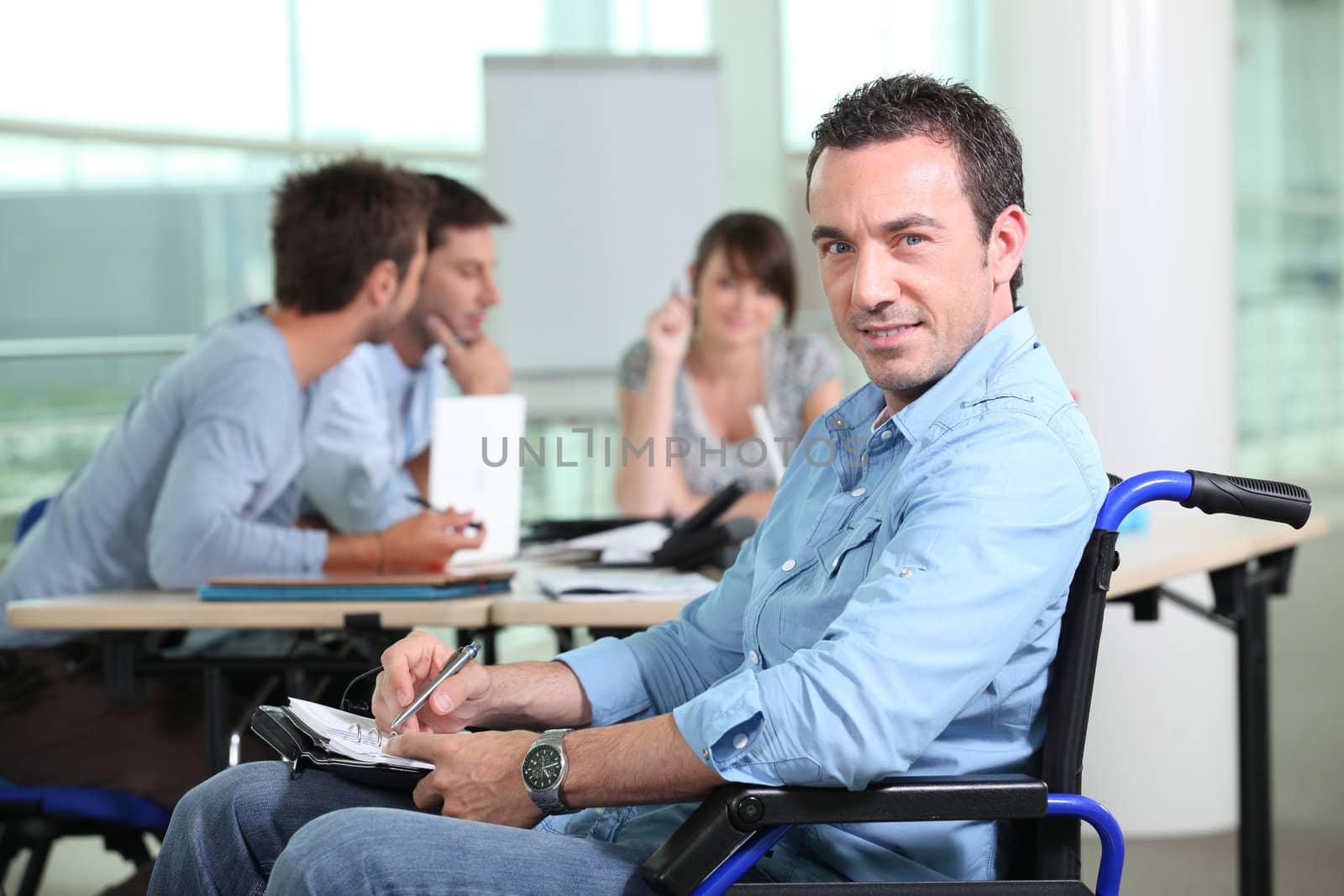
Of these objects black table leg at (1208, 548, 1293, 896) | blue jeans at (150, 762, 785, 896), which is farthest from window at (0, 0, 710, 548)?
blue jeans at (150, 762, 785, 896)

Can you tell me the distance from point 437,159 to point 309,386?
283 centimetres

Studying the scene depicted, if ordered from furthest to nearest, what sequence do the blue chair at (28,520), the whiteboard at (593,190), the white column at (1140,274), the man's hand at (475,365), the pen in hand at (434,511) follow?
the whiteboard at (593,190) → the man's hand at (475,365) → the white column at (1140,274) → the blue chair at (28,520) → the pen in hand at (434,511)

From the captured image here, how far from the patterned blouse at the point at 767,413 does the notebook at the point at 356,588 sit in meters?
1.33

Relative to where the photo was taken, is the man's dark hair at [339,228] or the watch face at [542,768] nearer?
the watch face at [542,768]

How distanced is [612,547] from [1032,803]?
55.2 inches

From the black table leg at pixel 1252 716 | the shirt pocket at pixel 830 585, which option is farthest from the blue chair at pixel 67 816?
the black table leg at pixel 1252 716

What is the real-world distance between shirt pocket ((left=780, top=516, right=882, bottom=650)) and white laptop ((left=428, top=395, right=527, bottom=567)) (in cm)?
106

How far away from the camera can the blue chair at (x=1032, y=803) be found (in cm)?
113

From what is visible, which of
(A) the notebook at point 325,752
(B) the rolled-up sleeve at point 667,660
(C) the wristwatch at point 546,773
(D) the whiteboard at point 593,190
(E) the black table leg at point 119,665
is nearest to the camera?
(C) the wristwatch at point 546,773

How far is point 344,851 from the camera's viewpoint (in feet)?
3.79

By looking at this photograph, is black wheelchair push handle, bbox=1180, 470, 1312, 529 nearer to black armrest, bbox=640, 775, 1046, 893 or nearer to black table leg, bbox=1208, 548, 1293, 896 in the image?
black armrest, bbox=640, 775, 1046, 893

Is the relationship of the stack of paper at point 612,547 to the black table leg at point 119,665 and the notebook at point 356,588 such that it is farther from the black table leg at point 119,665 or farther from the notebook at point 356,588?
the black table leg at point 119,665

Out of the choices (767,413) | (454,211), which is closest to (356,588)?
(454,211)

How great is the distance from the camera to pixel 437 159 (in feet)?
17.5
